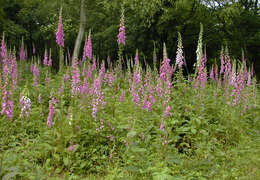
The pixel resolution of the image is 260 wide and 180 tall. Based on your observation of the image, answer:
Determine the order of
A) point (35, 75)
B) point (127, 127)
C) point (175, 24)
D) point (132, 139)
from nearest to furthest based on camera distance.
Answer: point (127, 127) → point (132, 139) → point (35, 75) → point (175, 24)

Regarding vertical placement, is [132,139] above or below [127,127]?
below

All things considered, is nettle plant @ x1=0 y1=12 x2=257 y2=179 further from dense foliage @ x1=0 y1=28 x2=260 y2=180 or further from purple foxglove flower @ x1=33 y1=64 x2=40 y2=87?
purple foxglove flower @ x1=33 y1=64 x2=40 y2=87

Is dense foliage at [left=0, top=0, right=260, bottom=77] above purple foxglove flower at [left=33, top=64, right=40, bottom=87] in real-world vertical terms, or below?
above

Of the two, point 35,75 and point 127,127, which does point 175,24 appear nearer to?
point 35,75

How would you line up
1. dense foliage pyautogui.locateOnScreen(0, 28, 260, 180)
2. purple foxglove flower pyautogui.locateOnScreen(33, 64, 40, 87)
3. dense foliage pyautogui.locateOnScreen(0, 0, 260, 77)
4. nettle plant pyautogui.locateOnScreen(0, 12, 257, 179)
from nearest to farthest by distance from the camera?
dense foliage pyautogui.locateOnScreen(0, 28, 260, 180) < nettle plant pyautogui.locateOnScreen(0, 12, 257, 179) < purple foxglove flower pyautogui.locateOnScreen(33, 64, 40, 87) < dense foliage pyautogui.locateOnScreen(0, 0, 260, 77)

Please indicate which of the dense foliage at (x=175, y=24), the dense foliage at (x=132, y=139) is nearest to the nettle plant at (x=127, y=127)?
the dense foliage at (x=132, y=139)

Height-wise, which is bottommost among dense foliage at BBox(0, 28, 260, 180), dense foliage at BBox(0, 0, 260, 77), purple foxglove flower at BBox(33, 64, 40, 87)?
dense foliage at BBox(0, 28, 260, 180)

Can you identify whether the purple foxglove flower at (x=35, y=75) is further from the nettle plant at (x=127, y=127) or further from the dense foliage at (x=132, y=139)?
the dense foliage at (x=132, y=139)

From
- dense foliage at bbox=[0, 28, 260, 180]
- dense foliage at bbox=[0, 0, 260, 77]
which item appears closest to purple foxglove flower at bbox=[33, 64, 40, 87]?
dense foliage at bbox=[0, 28, 260, 180]

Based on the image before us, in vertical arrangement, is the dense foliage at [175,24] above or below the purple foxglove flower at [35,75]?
above

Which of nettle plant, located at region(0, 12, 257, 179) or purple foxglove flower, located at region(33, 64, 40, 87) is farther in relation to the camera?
purple foxglove flower, located at region(33, 64, 40, 87)

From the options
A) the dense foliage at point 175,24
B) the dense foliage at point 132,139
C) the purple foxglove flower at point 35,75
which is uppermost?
the dense foliage at point 175,24

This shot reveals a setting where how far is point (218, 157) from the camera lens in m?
4.34

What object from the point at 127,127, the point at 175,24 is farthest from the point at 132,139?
the point at 175,24
